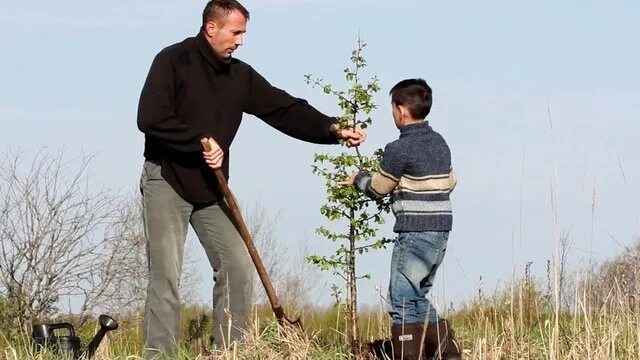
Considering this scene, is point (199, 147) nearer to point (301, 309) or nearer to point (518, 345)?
point (518, 345)

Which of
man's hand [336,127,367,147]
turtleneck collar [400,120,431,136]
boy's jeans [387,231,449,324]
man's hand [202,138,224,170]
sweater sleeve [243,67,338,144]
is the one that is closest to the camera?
boy's jeans [387,231,449,324]

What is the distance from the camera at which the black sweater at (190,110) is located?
6.83 m

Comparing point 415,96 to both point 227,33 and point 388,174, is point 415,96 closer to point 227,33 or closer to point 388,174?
point 388,174

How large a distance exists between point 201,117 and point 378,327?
2182 millimetres

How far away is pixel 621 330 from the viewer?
7.66 m

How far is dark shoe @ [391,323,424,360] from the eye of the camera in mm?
6434

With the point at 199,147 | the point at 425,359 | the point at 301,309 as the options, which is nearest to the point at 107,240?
the point at 301,309

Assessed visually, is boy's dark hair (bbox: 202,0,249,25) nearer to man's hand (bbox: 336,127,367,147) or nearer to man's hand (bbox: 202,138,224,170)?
man's hand (bbox: 202,138,224,170)

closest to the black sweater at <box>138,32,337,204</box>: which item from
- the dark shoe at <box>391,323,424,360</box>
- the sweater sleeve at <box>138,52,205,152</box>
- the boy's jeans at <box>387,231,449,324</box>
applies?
the sweater sleeve at <box>138,52,205,152</box>

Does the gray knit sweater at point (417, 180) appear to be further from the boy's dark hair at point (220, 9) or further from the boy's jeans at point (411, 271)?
the boy's dark hair at point (220, 9)

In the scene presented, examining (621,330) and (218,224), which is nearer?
(218,224)

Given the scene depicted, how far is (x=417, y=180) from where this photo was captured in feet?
21.2

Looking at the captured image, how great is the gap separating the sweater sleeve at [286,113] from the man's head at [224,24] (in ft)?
Result: 1.58

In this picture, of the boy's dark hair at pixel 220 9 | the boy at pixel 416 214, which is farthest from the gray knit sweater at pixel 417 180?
the boy's dark hair at pixel 220 9
